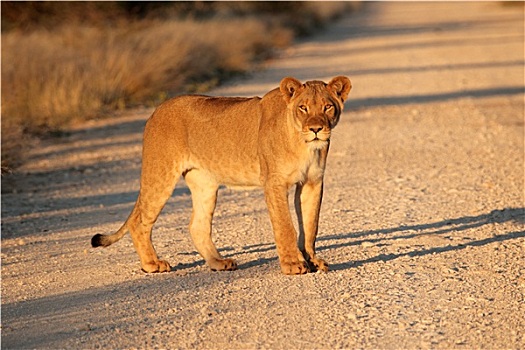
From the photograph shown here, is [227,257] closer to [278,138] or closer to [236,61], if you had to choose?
[278,138]

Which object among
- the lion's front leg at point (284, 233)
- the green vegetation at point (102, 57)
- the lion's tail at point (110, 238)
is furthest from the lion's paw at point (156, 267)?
the green vegetation at point (102, 57)

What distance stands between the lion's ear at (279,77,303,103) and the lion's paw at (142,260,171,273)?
4.63 feet

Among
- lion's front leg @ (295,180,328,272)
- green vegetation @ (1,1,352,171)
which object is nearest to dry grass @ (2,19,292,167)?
green vegetation @ (1,1,352,171)

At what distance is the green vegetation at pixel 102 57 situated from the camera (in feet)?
49.3

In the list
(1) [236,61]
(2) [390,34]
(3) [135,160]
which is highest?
(3) [135,160]

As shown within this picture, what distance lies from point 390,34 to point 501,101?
21267 millimetres

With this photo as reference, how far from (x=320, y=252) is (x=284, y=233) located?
2.89 ft

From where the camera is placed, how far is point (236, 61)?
23312mm

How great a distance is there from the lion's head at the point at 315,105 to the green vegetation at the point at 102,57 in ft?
13.9

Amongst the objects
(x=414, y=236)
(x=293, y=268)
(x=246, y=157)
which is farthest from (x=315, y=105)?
(x=414, y=236)

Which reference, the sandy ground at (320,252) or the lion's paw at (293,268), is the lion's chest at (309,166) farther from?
Result: the sandy ground at (320,252)

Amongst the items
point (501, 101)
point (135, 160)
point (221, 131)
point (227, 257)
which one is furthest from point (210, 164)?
point (501, 101)

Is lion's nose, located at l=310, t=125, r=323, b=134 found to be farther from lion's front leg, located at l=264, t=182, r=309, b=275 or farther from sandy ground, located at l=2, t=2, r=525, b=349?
sandy ground, located at l=2, t=2, r=525, b=349

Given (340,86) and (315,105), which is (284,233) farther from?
(340,86)
